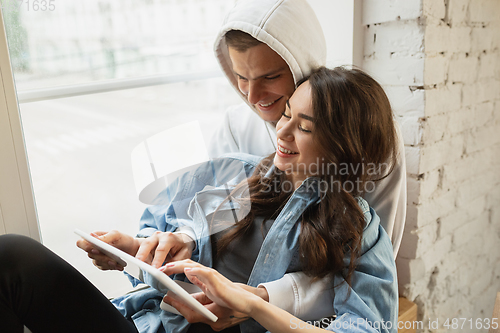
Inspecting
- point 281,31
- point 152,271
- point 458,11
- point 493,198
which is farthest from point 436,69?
point 152,271

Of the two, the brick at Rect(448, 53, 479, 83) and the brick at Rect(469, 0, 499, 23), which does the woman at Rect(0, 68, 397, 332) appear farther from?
the brick at Rect(469, 0, 499, 23)

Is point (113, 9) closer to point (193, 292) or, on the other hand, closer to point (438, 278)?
point (193, 292)

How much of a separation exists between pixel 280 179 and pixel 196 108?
24 centimetres

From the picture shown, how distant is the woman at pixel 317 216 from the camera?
0.69 metres

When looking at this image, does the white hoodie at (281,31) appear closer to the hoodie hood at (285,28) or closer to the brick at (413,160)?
the hoodie hood at (285,28)

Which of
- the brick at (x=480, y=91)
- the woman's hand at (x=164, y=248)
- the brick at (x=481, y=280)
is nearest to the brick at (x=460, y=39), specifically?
the brick at (x=480, y=91)

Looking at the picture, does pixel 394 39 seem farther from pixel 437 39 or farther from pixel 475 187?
pixel 475 187

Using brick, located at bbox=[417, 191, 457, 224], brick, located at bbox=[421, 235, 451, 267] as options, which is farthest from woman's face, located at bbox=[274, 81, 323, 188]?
brick, located at bbox=[421, 235, 451, 267]

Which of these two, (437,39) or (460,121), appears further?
(460,121)

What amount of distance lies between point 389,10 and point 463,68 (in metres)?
0.29

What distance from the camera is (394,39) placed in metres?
1.07

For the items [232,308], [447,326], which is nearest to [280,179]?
[232,308]

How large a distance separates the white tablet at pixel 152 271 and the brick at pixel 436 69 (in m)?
0.82

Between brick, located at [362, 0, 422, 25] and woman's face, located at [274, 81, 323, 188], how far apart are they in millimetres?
456
